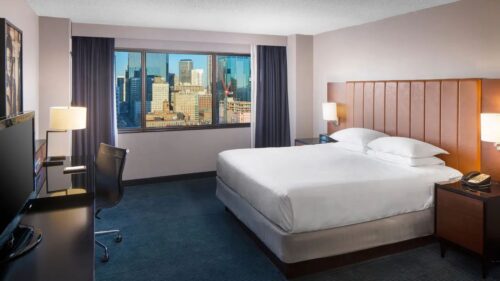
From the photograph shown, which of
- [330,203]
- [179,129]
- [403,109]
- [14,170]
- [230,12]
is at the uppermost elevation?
[230,12]

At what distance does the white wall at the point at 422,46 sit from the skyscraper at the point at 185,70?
6.18 ft

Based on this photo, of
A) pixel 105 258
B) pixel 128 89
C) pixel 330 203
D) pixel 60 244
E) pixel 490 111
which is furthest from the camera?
pixel 128 89

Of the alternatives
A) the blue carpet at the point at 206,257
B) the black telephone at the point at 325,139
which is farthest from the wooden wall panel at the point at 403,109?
the blue carpet at the point at 206,257

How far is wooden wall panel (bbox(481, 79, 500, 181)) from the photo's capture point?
284 cm

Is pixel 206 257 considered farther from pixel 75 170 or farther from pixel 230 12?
pixel 230 12

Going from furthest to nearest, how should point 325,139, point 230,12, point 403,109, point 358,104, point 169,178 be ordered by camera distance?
point 169,178, point 325,139, point 358,104, point 230,12, point 403,109

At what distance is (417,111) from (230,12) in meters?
2.10

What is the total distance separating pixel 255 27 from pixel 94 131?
241 cm

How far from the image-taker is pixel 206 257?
2.74 m

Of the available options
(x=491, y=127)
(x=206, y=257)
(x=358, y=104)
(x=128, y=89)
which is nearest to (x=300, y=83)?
(x=358, y=104)

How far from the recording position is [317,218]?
2.39 m

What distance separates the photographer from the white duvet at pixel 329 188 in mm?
2387

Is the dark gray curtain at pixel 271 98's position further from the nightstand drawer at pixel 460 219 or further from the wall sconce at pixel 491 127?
the wall sconce at pixel 491 127

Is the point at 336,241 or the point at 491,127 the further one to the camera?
the point at 491,127
